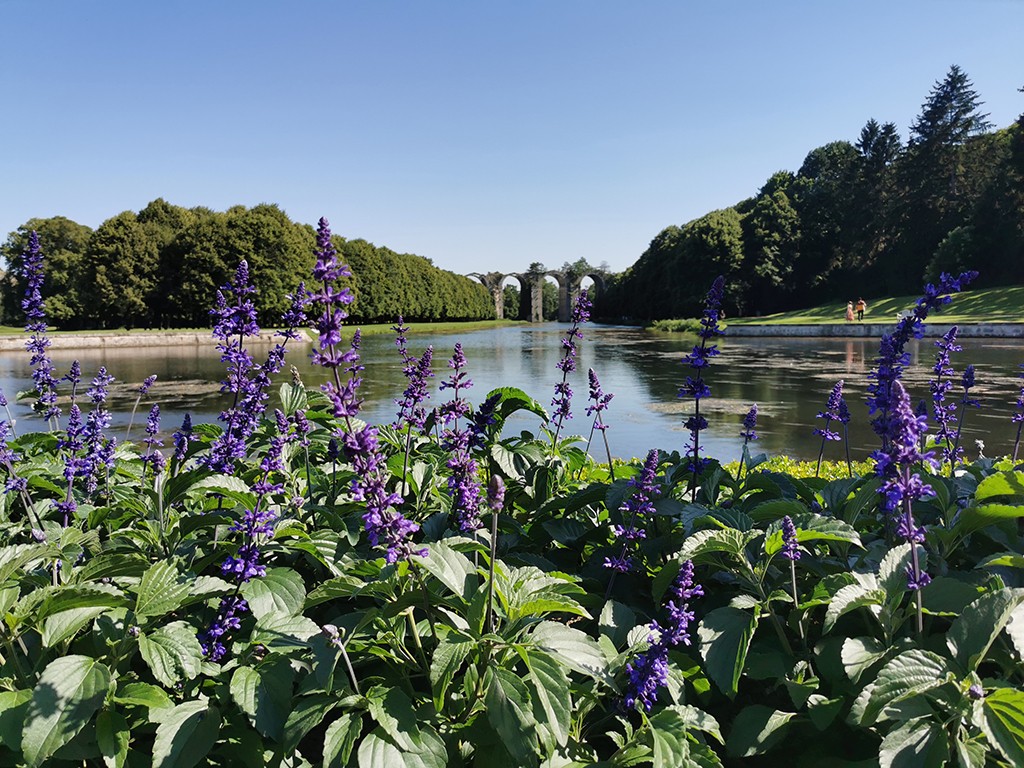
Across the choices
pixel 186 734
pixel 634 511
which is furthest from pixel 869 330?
pixel 186 734

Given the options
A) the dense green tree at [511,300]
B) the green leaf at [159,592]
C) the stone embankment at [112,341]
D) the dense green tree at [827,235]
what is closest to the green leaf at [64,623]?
the green leaf at [159,592]

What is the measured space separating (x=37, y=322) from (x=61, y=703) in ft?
10.7

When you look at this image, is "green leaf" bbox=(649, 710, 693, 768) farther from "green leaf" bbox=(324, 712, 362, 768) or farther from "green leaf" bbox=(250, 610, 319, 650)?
"green leaf" bbox=(250, 610, 319, 650)

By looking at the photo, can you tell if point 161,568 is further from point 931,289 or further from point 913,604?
point 931,289

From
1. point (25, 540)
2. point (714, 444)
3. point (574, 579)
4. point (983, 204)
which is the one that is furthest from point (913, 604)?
point (983, 204)

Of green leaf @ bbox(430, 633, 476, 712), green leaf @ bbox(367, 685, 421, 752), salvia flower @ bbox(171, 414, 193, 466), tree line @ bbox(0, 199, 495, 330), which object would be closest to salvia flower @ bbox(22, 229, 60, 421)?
salvia flower @ bbox(171, 414, 193, 466)

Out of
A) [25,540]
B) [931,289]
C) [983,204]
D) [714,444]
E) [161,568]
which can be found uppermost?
[983,204]

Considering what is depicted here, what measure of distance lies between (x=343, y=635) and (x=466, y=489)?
67 centimetres

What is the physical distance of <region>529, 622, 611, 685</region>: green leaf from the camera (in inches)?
69.1

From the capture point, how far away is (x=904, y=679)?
1647 mm

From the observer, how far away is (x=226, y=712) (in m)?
1.92

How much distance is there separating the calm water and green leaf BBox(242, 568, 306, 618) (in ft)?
22.0

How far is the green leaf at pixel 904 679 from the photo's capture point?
5.30 feet

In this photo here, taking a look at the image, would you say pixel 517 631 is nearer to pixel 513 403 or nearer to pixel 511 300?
pixel 513 403
